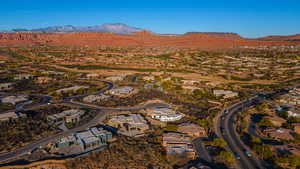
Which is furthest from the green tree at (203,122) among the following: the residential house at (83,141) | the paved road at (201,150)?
the residential house at (83,141)

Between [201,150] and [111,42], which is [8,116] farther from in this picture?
[111,42]

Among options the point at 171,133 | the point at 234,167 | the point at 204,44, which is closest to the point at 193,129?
the point at 171,133

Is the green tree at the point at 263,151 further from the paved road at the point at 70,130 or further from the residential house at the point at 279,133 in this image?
the paved road at the point at 70,130

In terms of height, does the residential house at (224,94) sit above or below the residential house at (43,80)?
below

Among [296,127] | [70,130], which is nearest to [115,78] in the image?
[70,130]

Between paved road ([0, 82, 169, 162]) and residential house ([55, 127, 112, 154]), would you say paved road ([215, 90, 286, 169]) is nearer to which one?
paved road ([0, 82, 169, 162])

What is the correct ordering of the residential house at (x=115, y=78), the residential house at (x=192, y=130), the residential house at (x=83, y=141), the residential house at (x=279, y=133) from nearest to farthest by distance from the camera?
the residential house at (x=83, y=141)
the residential house at (x=279, y=133)
the residential house at (x=192, y=130)
the residential house at (x=115, y=78)

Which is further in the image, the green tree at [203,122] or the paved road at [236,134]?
the green tree at [203,122]

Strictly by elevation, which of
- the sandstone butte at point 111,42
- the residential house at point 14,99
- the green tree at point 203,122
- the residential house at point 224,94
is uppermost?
the sandstone butte at point 111,42

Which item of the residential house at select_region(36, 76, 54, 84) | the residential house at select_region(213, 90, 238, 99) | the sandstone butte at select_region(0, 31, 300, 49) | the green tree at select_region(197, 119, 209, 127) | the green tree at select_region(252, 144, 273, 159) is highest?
the sandstone butte at select_region(0, 31, 300, 49)

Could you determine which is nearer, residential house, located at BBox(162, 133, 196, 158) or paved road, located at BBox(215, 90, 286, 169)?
paved road, located at BBox(215, 90, 286, 169)

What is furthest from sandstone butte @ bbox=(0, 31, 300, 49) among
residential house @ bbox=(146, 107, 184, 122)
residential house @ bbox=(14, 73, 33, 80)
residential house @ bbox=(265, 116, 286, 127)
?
residential house @ bbox=(146, 107, 184, 122)

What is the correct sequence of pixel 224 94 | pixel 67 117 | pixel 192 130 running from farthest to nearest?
pixel 224 94 < pixel 67 117 < pixel 192 130
